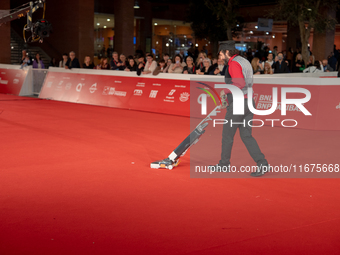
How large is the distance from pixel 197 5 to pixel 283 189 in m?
21.5

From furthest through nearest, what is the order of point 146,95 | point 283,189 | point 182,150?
point 146,95 → point 182,150 → point 283,189

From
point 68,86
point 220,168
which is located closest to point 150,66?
point 68,86

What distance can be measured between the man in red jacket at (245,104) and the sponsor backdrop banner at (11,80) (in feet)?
46.7

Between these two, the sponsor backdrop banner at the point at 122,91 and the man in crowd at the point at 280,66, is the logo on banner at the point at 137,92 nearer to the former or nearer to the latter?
the sponsor backdrop banner at the point at 122,91

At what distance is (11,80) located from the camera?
61.4 ft

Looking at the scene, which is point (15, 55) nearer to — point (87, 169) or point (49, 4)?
point (49, 4)

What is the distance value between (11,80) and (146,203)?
15830mm

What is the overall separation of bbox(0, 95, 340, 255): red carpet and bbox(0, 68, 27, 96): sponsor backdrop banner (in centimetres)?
1002

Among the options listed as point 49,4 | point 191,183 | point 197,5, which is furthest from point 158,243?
point 49,4

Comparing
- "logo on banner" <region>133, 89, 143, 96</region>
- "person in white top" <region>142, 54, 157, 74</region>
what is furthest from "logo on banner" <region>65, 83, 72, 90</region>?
"person in white top" <region>142, 54, 157, 74</region>

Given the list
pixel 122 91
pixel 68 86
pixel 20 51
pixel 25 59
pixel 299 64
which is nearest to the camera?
pixel 122 91

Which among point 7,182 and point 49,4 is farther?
point 49,4

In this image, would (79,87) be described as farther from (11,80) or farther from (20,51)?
(20,51)

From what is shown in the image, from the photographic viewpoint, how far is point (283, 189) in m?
5.61
